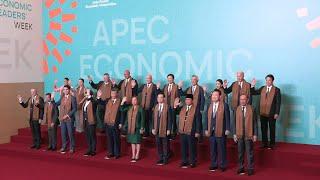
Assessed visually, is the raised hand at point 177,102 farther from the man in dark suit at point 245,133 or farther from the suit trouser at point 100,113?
the suit trouser at point 100,113

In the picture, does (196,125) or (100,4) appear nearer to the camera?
(196,125)

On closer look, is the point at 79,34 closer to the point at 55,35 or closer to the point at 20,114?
the point at 55,35

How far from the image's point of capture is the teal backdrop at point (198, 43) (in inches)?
317

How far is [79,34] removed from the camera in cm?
1077

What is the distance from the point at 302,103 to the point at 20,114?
6885mm

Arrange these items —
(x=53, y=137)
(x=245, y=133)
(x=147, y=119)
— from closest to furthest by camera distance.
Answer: (x=245, y=133), (x=147, y=119), (x=53, y=137)

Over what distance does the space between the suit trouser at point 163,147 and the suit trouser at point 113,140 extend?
3.07 ft

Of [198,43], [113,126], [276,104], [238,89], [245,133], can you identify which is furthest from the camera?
[198,43]

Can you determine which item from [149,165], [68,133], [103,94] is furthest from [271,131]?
[68,133]

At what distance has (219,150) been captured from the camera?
7.01m

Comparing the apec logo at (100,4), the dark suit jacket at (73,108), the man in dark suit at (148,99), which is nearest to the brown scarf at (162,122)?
the man in dark suit at (148,99)

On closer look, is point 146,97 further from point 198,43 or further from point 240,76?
point 240,76

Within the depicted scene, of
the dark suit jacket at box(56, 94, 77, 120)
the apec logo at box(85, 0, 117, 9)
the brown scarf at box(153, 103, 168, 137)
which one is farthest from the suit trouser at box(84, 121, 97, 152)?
the apec logo at box(85, 0, 117, 9)

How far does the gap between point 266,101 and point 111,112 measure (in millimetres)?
2955
